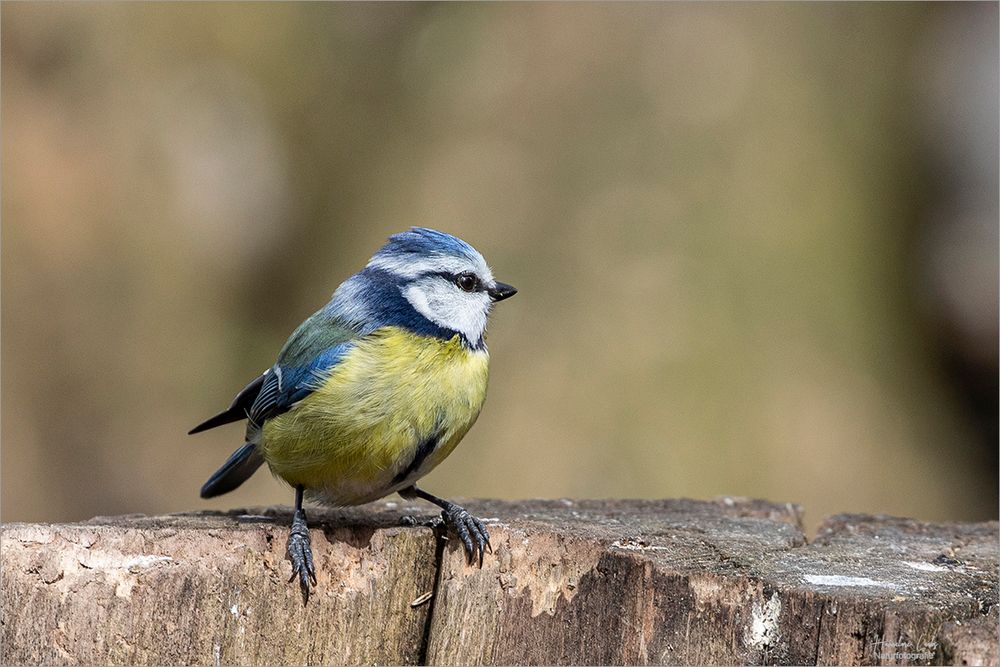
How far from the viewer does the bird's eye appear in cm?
345

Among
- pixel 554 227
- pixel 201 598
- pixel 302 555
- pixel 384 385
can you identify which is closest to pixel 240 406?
pixel 384 385

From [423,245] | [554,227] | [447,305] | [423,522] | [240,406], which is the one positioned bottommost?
[423,522]

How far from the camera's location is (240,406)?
3.69 metres

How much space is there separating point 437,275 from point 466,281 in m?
0.10

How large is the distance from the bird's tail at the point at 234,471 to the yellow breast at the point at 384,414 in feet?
1.64

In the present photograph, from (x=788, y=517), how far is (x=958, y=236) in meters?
4.16

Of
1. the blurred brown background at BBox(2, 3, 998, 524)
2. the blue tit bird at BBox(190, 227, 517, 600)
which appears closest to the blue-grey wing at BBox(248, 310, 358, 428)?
the blue tit bird at BBox(190, 227, 517, 600)

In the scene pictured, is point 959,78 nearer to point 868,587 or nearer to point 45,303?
point 868,587

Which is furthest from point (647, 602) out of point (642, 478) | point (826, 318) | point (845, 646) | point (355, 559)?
point (826, 318)

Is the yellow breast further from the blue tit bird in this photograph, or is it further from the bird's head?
the bird's head

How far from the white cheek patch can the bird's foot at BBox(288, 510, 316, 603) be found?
2.53 ft

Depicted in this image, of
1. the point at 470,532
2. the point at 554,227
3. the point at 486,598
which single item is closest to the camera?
the point at 486,598

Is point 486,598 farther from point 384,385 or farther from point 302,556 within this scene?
point 384,385

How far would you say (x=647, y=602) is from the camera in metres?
2.69
